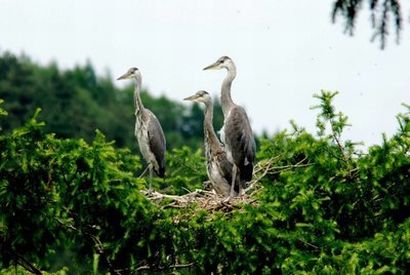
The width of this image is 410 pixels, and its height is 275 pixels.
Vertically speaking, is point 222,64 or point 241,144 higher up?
point 222,64

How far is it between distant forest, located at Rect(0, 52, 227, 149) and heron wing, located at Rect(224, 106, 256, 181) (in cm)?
5320

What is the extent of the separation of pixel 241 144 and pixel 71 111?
223 feet

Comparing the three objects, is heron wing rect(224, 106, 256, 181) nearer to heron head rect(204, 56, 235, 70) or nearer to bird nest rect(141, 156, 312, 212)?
bird nest rect(141, 156, 312, 212)

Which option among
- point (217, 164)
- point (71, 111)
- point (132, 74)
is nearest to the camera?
point (217, 164)

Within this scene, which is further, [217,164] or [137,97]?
[137,97]

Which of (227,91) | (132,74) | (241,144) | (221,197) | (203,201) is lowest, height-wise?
(203,201)

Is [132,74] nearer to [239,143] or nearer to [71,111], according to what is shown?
[239,143]

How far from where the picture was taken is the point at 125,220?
12.2 m

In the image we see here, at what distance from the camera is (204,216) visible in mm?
12664

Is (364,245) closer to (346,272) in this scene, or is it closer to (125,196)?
(346,272)

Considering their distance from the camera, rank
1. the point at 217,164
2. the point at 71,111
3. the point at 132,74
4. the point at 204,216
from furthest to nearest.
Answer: the point at 71,111 < the point at 132,74 < the point at 217,164 < the point at 204,216

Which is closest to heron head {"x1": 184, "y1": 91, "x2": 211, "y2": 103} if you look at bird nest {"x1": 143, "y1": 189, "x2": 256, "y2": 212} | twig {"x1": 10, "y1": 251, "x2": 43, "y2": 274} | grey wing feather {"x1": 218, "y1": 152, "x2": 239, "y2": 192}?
grey wing feather {"x1": 218, "y1": 152, "x2": 239, "y2": 192}

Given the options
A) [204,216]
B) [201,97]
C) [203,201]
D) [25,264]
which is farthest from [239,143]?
[25,264]

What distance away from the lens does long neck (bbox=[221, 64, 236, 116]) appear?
16.9 metres
